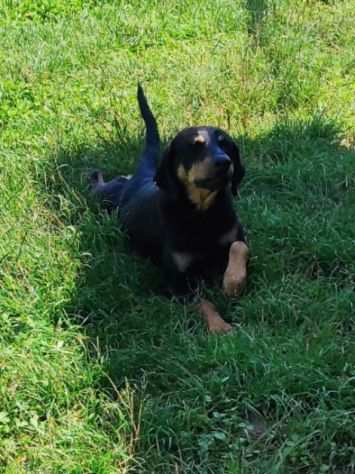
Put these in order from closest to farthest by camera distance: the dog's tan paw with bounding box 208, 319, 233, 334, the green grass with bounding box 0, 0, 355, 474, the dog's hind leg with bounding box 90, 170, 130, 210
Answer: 1. the green grass with bounding box 0, 0, 355, 474
2. the dog's tan paw with bounding box 208, 319, 233, 334
3. the dog's hind leg with bounding box 90, 170, 130, 210

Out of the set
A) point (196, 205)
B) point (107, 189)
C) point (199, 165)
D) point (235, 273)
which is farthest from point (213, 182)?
point (107, 189)

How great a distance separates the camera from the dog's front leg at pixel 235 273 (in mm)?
4102

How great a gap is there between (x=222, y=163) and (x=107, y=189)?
1.36 meters

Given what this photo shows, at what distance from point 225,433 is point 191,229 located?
1361 mm

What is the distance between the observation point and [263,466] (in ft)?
9.71

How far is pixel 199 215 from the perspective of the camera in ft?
14.0

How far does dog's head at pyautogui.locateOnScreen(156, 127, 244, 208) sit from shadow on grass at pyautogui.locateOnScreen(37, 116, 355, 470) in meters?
0.46

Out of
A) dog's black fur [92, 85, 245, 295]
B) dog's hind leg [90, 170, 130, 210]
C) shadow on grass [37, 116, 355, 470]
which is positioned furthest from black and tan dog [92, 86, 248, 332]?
dog's hind leg [90, 170, 130, 210]

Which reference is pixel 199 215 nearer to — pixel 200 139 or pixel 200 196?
pixel 200 196

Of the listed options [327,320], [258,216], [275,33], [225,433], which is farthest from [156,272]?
[275,33]

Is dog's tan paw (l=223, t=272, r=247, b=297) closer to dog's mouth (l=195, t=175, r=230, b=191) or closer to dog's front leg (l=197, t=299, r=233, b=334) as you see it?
dog's front leg (l=197, t=299, r=233, b=334)

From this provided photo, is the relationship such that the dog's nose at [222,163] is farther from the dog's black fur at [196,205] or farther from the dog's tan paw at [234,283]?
the dog's tan paw at [234,283]

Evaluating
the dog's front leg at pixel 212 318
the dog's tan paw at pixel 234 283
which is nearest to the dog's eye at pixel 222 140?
the dog's tan paw at pixel 234 283

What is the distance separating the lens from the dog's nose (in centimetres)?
401
